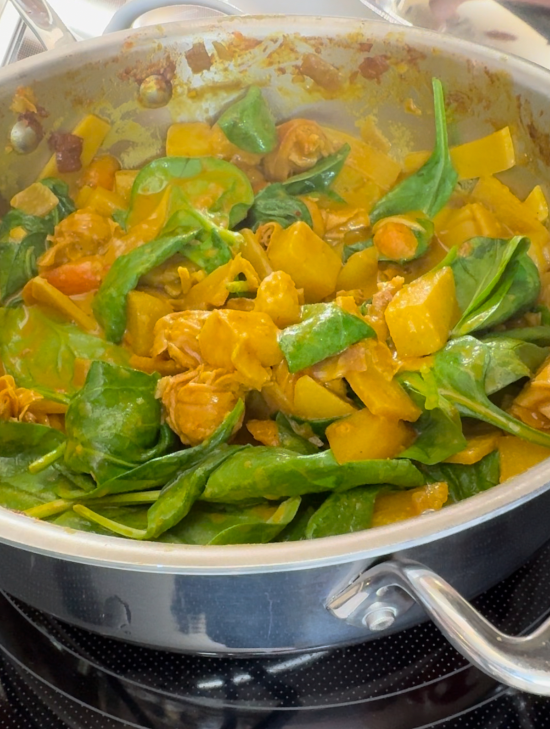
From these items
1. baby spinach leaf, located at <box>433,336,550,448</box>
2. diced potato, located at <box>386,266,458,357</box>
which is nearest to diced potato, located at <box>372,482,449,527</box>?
baby spinach leaf, located at <box>433,336,550,448</box>

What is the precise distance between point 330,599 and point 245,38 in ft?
3.89

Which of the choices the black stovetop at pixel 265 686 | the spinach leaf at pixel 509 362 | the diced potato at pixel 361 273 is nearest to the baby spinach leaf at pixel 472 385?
the spinach leaf at pixel 509 362

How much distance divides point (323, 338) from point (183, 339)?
26cm

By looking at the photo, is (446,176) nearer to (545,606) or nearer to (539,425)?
(539,425)

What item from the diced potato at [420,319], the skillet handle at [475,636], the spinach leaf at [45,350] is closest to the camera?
the skillet handle at [475,636]

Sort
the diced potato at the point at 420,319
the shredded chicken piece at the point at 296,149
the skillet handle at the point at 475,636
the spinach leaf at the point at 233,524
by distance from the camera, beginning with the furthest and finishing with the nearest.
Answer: the shredded chicken piece at the point at 296,149, the diced potato at the point at 420,319, the spinach leaf at the point at 233,524, the skillet handle at the point at 475,636

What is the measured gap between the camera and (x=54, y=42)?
1402 millimetres

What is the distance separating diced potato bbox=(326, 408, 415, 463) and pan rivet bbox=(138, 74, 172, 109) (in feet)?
2.94

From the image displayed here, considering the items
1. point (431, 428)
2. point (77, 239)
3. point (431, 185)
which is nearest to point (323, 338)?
point (431, 428)

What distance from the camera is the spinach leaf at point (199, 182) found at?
1425 mm

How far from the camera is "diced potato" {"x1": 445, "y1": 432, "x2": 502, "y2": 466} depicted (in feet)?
3.19

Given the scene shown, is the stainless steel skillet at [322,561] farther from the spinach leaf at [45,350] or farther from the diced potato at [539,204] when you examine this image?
the spinach leaf at [45,350]

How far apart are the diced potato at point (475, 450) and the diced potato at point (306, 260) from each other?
1.48 ft

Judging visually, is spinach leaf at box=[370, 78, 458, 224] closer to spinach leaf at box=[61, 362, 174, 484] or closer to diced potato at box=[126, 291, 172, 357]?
diced potato at box=[126, 291, 172, 357]
